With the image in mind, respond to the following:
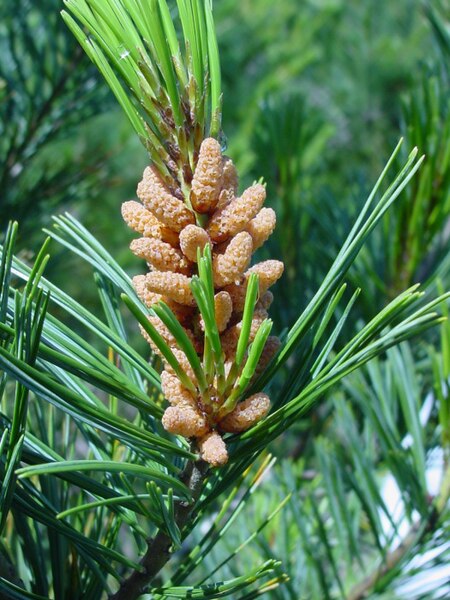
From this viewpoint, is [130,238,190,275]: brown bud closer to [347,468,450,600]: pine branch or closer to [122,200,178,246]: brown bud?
[122,200,178,246]: brown bud

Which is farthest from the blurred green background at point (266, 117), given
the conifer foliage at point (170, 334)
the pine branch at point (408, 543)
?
the pine branch at point (408, 543)

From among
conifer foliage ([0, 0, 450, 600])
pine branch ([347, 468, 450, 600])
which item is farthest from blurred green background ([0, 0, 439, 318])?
pine branch ([347, 468, 450, 600])

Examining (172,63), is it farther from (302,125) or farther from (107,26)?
(302,125)

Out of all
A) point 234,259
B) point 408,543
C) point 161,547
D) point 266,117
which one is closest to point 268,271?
point 234,259

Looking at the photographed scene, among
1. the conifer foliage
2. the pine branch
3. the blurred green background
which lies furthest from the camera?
the blurred green background

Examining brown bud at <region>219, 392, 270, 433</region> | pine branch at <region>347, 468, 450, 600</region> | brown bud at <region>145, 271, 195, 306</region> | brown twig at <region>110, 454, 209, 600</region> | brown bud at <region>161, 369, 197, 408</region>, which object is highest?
brown bud at <region>145, 271, 195, 306</region>

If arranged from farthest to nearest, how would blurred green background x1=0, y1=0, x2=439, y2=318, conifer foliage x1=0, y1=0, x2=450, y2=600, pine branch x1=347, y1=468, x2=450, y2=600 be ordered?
blurred green background x1=0, y1=0, x2=439, y2=318
pine branch x1=347, y1=468, x2=450, y2=600
conifer foliage x1=0, y1=0, x2=450, y2=600

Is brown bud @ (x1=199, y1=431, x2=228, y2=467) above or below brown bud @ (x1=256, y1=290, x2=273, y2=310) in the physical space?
below

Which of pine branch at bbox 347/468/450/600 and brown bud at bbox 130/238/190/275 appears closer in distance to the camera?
brown bud at bbox 130/238/190/275

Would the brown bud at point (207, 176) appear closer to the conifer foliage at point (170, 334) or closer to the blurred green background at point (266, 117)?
the conifer foliage at point (170, 334)

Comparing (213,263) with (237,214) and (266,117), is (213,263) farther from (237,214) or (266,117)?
(266,117)
